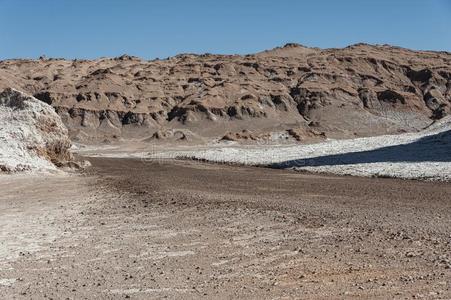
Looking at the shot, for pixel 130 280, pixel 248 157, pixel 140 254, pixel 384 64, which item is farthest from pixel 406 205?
pixel 384 64

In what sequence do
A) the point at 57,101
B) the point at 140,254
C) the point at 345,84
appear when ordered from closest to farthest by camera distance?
1. the point at 140,254
2. the point at 57,101
3. the point at 345,84

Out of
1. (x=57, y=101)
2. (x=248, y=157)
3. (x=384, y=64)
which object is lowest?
(x=248, y=157)

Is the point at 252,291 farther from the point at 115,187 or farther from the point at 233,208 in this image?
the point at 115,187

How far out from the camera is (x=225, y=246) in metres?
11.0

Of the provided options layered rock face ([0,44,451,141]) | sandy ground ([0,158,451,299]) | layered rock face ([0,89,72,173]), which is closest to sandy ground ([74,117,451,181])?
sandy ground ([0,158,451,299])

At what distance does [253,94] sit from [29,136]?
8673 centimetres

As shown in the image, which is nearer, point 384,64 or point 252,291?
point 252,291

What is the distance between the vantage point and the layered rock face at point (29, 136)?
29133 mm

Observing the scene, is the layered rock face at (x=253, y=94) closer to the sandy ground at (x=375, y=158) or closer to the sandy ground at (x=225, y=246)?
the sandy ground at (x=375, y=158)

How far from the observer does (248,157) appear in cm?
5106

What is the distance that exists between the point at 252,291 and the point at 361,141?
1838 inches

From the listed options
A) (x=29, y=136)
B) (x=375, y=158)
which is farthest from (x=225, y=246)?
(x=375, y=158)

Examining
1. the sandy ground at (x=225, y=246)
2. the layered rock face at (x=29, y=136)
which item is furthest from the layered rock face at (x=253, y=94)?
the sandy ground at (x=225, y=246)

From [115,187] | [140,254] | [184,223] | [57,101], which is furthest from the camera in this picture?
[57,101]
